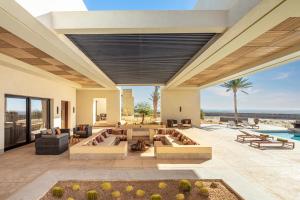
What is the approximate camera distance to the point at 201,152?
26.8 feet

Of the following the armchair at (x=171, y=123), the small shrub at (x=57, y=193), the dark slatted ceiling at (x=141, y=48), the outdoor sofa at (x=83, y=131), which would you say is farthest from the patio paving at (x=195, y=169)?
the armchair at (x=171, y=123)

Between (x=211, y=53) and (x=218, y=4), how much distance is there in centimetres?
150

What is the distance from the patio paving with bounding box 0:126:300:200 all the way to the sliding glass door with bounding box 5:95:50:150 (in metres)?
1.08

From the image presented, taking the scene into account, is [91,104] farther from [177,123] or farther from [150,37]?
[150,37]

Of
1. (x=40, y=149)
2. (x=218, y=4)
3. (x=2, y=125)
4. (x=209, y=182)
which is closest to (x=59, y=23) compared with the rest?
(x=218, y=4)

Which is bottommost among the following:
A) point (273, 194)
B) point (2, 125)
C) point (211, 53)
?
point (273, 194)

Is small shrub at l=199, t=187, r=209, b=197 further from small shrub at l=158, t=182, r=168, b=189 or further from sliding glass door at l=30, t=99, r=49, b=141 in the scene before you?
sliding glass door at l=30, t=99, r=49, b=141

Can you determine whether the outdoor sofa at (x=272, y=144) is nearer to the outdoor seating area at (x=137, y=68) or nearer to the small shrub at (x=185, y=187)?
the outdoor seating area at (x=137, y=68)

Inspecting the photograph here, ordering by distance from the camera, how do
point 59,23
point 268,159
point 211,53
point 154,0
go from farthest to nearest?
1. point 154,0
2. point 268,159
3. point 211,53
4. point 59,23

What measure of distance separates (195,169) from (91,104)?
1564cm

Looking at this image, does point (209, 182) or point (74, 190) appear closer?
point (74, 190)

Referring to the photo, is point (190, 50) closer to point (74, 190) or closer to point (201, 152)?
point (201, 152)

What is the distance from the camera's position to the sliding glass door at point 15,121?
1002cm

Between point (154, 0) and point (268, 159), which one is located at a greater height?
point (154, 0)
